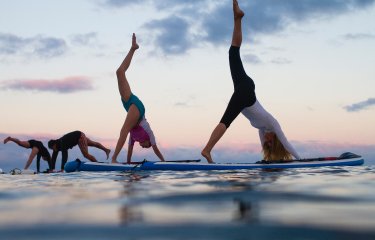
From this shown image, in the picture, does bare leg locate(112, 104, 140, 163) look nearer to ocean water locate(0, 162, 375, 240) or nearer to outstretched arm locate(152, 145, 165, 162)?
outstretched arm locate(152, 145, 165, 162)

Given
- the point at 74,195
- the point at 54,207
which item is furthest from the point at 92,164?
the point at 54,207

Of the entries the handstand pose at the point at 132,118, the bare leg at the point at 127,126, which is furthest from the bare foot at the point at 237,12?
the bare leg at the point at 127,126

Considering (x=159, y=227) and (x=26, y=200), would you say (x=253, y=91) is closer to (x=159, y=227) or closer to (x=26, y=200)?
(x=26, y=200)

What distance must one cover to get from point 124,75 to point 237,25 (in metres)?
2.69

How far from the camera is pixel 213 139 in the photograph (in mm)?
7934

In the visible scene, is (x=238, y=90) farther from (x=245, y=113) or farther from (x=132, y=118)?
(x=132, y=118)

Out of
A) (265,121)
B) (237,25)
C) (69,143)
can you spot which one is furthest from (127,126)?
(69,143)

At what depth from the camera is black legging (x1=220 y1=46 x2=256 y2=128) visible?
8.01 metres

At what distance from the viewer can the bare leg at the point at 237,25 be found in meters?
8.01

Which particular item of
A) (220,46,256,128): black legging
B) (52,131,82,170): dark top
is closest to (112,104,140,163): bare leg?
(220,46,256,128): black legging

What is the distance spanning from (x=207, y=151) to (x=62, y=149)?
5.44 metres

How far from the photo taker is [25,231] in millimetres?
1828

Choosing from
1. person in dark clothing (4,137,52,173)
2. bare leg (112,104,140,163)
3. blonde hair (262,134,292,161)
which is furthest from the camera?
person in dark clothing (4,137,52,173)

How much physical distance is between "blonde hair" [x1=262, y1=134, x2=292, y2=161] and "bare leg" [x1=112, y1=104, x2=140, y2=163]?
2.88m
